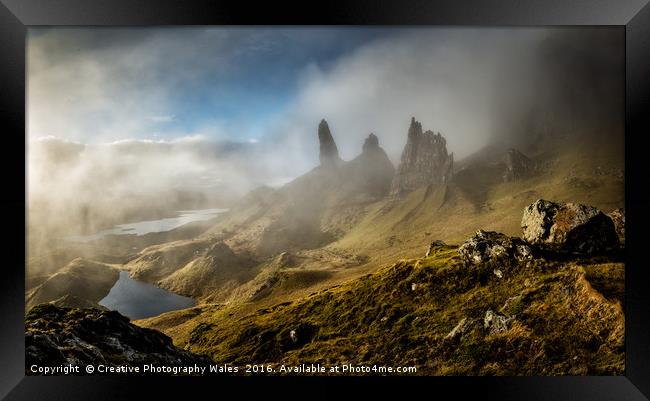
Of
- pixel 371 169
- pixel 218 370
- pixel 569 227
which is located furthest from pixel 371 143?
pixel 218 370

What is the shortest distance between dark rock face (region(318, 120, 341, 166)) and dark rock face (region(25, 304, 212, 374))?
28.6 feet

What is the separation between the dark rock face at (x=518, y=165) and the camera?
36.9 feet

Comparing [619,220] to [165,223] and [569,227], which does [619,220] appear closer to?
[569,227]

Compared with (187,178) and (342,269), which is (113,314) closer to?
(187,178)

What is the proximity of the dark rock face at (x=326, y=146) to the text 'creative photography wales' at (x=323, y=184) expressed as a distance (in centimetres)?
12

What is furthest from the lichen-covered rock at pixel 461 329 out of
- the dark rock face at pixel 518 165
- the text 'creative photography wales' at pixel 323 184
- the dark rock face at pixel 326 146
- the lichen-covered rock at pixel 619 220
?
the dark rock face at pixel 326 146

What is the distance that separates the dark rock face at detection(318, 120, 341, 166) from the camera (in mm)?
10531

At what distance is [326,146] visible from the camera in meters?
11.2

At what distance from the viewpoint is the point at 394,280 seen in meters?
11.4

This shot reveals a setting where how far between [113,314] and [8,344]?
99.9 inches

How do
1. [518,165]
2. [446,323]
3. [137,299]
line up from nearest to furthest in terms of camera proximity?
[446,323], [518,165], [137,299]

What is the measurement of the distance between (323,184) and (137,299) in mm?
9822

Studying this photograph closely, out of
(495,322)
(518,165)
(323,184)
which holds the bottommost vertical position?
(495,322)

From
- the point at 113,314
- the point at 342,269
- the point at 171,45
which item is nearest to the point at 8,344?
the point at 113,314
